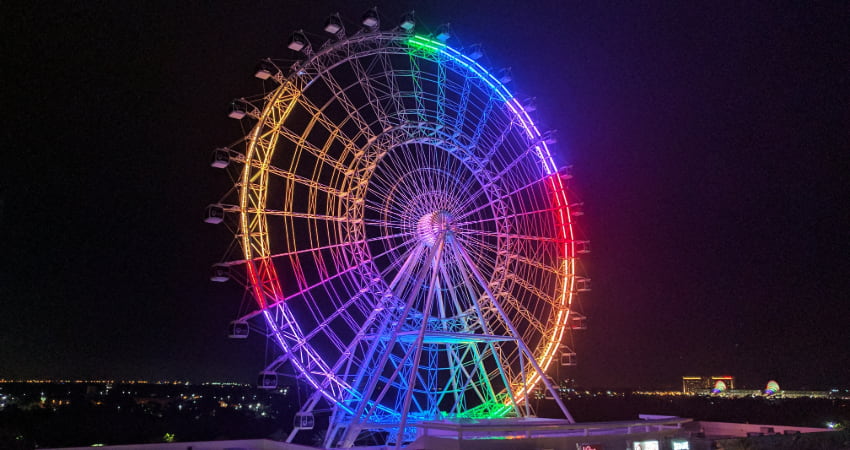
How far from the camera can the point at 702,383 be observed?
139500mm

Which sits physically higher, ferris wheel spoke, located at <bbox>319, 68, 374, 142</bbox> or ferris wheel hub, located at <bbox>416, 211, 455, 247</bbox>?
ferris wheel spoke, located at <bbox>319, 68, 374, 142</bbox>

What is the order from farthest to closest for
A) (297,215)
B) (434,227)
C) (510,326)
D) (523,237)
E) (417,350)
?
(523,237) → (434,227) → (510,326) → (297,215) → (417,350)

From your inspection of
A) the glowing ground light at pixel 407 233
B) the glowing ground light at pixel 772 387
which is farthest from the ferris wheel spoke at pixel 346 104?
the glowing ground light at pixel 772 387

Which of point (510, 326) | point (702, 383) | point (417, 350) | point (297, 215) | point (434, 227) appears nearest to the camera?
point (417, 350)

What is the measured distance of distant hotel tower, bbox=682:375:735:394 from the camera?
12900 centimetres

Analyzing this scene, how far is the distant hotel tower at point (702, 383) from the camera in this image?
129 meters

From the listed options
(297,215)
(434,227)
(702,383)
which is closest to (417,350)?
(434,227)

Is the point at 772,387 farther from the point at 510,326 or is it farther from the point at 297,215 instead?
the point at 297,215

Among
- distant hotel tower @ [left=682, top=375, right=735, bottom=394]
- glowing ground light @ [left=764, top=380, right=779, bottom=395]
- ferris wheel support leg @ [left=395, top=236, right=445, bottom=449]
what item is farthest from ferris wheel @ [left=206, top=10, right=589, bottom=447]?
distant hotel tower @ [left=682, top=375, right=735, bottom=394]

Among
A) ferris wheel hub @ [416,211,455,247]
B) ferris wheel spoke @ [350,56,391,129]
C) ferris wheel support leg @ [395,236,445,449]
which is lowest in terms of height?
ferris wheel support leg @ [395,236,445,449]

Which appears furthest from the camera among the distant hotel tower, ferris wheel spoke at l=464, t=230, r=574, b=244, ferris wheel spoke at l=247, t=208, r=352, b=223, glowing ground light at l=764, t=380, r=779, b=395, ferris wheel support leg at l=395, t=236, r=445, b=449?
the distant hotel tower

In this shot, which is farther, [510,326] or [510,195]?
[510,195]

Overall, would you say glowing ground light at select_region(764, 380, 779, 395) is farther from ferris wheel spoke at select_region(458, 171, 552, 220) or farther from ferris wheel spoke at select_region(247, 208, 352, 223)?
ferris wheel spoke at select_region(247, 208, 352, 223)

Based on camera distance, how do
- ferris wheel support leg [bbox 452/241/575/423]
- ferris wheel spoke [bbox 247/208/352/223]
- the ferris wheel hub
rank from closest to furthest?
1. ferris wheel spoke [bbox 247/208/352/223]
2. ferris wheel support leg [bbox 452/241/575/423]
3. the ferris wheel hub
